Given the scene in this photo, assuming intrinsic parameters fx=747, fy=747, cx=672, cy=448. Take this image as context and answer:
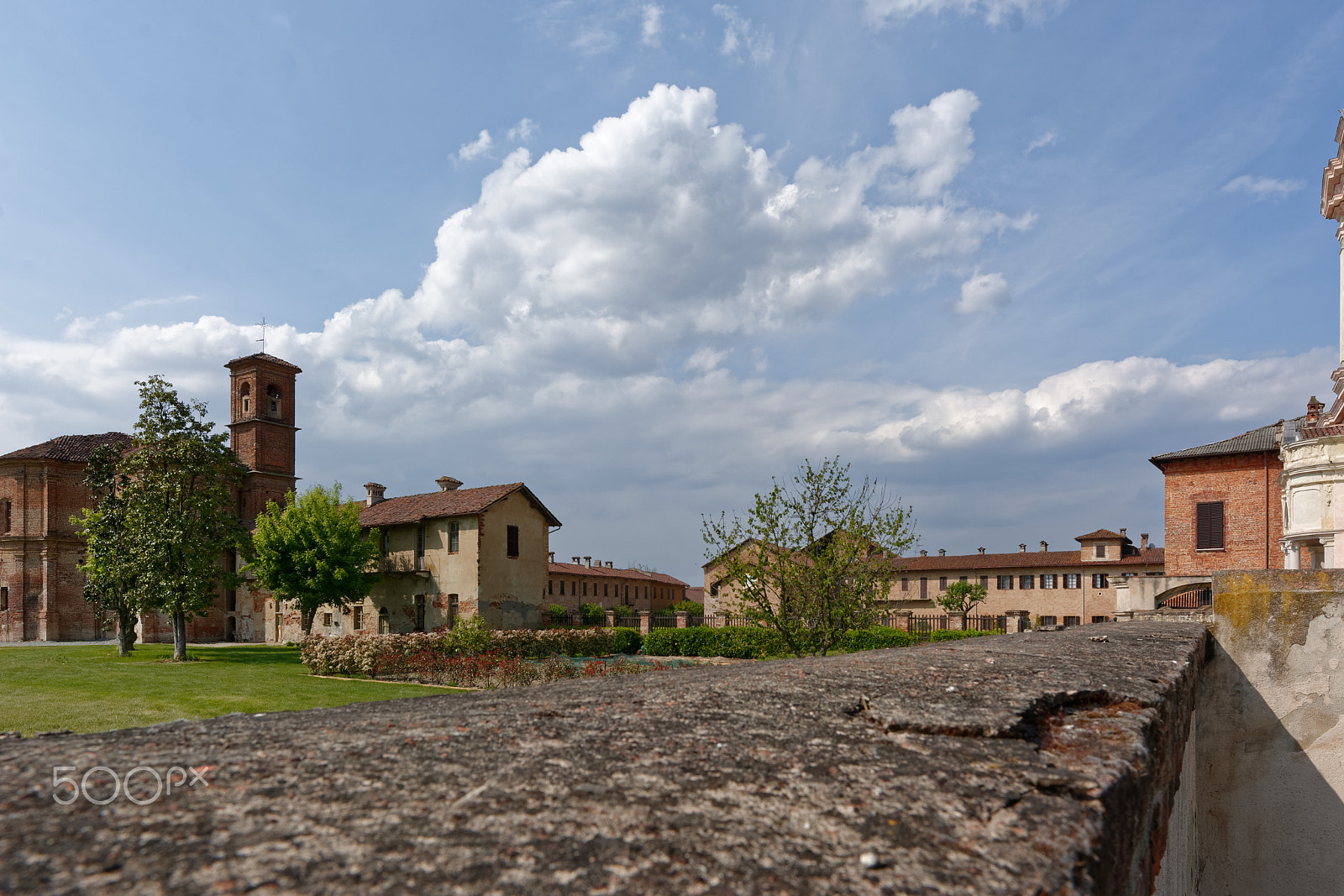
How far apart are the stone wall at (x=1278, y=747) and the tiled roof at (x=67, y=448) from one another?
51.1 meters

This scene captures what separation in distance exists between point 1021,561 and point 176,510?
53.6m

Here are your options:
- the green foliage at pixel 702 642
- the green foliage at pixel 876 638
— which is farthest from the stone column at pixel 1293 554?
the green foliage at pixel 702 642

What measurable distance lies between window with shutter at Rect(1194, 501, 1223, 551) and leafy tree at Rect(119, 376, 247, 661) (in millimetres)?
44144

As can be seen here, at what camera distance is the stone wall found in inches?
215

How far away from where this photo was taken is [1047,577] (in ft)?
180

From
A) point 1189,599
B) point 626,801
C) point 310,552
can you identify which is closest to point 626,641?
point 310,552

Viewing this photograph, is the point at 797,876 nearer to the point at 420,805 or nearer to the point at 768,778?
the point at 768,778

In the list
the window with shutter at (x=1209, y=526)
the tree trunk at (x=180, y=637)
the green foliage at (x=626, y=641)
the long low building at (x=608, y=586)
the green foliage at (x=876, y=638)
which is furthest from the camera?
the long low building at (x=608, y=586)

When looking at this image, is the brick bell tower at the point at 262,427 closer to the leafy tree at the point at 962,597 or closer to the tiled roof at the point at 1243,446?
the leafy tree at the point at 962,597

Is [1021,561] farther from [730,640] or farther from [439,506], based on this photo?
[439,506]

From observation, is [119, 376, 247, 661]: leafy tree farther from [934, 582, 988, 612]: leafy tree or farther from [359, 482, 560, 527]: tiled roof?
[934, 582, 988, 612]: leafy tree

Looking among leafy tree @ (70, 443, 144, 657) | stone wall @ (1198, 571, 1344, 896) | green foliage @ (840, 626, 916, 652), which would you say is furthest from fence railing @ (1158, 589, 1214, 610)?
leafy tree @ (70, 443, 144, 657)

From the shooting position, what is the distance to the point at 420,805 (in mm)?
1417

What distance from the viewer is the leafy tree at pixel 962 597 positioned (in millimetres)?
54281
